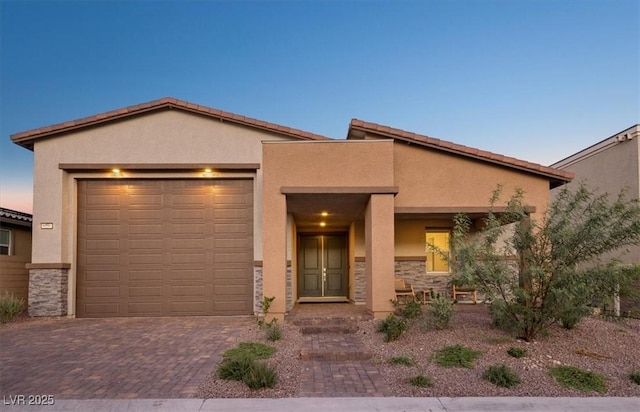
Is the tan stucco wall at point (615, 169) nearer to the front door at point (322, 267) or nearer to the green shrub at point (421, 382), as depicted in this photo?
the front door at point (322, 267)

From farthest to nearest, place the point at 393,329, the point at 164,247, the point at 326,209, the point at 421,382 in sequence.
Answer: the point at 164,247, the point at 326,209, the point at 393,329, the point at 421,382

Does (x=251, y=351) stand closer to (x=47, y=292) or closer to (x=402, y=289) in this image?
(x=402, y=289)

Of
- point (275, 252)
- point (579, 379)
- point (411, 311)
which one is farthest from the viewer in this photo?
point (275, 252)

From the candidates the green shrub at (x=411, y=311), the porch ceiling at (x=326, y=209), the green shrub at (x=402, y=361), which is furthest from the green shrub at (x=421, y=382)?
the porch ceiling at (x=326, y=209)

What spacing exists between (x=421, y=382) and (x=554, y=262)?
3420 mm

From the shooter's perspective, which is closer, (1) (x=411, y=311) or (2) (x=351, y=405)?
(2) (x=351, y=405)

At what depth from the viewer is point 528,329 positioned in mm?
7719

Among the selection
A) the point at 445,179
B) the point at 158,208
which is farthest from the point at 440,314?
the point at 158,208

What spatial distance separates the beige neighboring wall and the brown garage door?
441 centimetres

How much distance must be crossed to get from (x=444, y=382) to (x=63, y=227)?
11.0 meters

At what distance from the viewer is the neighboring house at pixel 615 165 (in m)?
13.6

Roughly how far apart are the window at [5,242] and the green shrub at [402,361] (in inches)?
528

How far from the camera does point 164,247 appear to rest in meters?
12.5

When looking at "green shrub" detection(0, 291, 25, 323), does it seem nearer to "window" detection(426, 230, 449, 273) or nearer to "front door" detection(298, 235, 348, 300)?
"front door" detection(298, 235, 348, 300)
